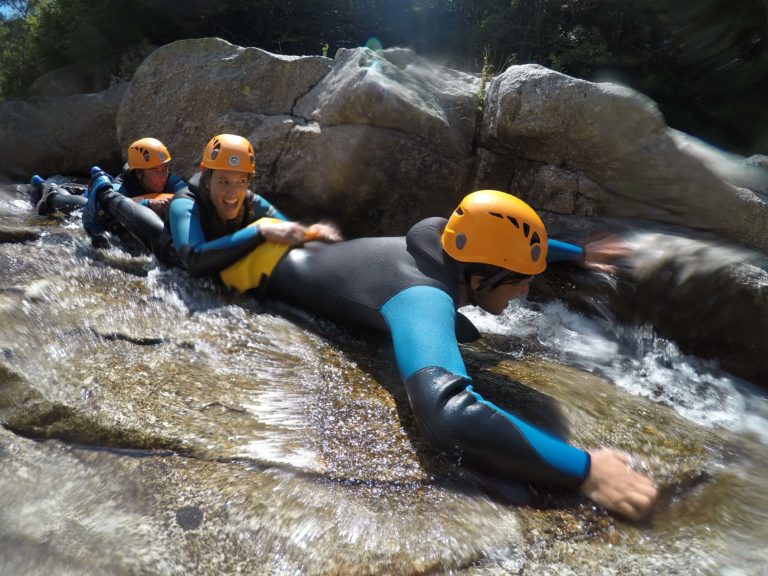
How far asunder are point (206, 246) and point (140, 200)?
199cm

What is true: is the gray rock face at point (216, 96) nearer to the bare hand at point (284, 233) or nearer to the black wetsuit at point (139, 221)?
the black wetsuit at point (139, 221)

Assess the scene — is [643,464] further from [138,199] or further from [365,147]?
[138,199]

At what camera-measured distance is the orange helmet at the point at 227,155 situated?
3.89 meters

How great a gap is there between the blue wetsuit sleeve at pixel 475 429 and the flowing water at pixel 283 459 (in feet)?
0.30

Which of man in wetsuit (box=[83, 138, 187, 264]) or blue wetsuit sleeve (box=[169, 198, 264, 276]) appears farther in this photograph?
man in wetsuit (box=[83, 138, 187, 264])

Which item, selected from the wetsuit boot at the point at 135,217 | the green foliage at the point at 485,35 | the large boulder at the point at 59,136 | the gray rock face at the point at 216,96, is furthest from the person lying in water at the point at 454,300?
the large boulder at the point at 59,136

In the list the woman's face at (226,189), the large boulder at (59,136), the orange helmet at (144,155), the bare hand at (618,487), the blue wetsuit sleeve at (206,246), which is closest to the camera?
the bare hand at (618,487)

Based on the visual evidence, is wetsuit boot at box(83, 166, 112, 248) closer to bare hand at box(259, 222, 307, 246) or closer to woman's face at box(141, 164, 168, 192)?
woman's face at box(141, 164, 168, 192)

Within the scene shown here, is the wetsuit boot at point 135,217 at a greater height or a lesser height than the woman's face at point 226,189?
lesser

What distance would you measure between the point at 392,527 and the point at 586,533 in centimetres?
69

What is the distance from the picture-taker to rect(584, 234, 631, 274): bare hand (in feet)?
13.8

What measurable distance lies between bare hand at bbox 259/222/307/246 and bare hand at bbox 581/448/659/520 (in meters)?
2.31

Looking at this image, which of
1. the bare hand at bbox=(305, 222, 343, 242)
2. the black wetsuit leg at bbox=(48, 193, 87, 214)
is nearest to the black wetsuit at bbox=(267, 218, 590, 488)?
the bare hand at bbox=(305, 222, 343, 242)

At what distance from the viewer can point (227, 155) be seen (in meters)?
3.89
